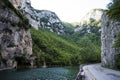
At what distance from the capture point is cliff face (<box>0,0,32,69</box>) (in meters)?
80.2

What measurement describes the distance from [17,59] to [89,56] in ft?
122

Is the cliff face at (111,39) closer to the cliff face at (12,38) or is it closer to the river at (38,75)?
the river at (38,75)

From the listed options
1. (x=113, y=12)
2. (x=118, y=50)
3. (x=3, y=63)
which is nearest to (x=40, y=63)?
(x=3, y=63)

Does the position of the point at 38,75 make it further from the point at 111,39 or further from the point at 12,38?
the point at 12,38

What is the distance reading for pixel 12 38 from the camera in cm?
8625

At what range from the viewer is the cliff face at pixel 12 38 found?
80194mm

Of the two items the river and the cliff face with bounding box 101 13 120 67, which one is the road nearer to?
the river

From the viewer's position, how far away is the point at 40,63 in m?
118

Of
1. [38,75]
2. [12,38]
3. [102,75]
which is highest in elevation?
[12,38]

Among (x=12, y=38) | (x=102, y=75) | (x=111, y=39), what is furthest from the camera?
(x=12, y=38)

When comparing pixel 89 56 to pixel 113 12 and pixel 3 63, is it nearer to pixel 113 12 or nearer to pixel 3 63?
pixel 3 63

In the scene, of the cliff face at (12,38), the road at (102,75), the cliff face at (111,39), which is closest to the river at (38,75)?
the road at (102,75)

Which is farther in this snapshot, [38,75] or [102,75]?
[38,75]

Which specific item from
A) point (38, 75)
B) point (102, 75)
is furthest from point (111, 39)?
point (102, 75)
